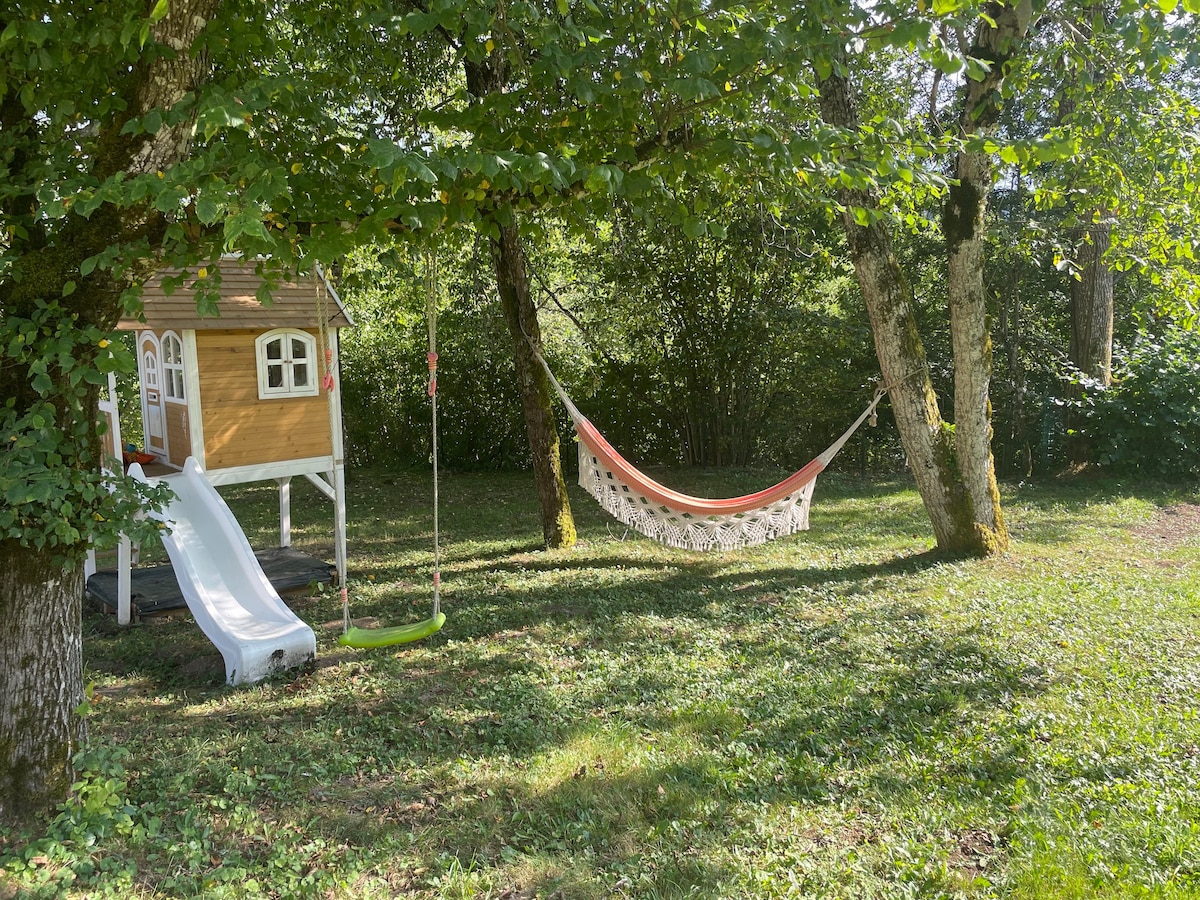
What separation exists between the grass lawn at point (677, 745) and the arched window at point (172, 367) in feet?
4.78

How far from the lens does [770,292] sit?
→ 9.65 meters

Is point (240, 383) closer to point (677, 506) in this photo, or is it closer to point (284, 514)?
point (284, 514)

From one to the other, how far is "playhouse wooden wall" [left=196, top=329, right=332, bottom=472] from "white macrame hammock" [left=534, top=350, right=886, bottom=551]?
5.74ft

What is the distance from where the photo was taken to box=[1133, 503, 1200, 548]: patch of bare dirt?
656 cm

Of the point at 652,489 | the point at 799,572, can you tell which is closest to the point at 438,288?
the point at 652,489

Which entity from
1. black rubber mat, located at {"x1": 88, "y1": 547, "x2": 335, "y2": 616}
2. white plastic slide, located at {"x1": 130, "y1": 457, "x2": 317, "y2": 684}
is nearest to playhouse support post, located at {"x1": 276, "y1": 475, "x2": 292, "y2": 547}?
black rubber mat, located at {"x1": 88, "y1": 547, "x2": 335, "y2": 616}

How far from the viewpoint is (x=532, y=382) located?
252 inches

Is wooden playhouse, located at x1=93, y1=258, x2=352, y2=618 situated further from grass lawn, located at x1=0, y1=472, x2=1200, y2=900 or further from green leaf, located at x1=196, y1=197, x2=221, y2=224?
green leaf, located at x1=196, y1=197, x2=221, y2=224

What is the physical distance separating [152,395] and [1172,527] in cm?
791

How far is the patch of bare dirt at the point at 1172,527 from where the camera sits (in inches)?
258

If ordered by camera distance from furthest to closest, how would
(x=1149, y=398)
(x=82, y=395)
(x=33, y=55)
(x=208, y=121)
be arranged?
(x=1149, y=398) < (x=82, y=395) < (x=33, y=55) < (x=208, y=121)

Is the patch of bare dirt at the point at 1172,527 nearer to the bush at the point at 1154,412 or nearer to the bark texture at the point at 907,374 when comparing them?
the bush at the point at 1154,412

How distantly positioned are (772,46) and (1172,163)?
364cm

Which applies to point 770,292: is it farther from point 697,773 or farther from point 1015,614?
→ point 697,773
